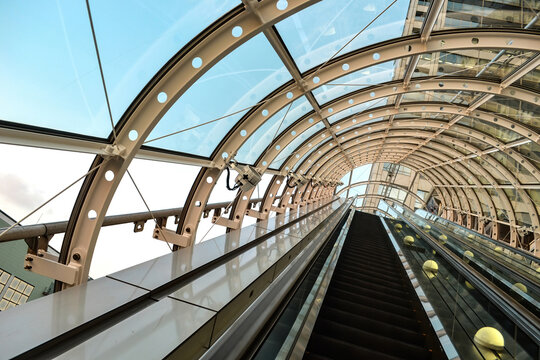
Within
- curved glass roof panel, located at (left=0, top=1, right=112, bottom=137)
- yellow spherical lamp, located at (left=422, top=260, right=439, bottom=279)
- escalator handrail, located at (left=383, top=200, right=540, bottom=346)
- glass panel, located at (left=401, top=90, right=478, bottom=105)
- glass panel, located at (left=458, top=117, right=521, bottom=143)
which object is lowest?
yellow spherical lamp, located at (left=422, top=260, right=439, bottom=279)

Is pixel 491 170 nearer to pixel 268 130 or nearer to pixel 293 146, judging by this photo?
pixel 293 146

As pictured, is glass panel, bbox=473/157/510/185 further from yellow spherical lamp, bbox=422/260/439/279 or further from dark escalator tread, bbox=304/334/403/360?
dark escalator tread, bbox=304/334/403/360

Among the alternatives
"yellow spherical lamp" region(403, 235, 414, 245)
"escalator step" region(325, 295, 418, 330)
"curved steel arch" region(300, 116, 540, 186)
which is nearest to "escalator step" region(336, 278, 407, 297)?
"escalator step" region(325, 295, 418, 330)

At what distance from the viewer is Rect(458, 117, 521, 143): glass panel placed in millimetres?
16111

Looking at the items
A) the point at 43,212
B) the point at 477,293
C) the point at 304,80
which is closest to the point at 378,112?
the point at 304,80

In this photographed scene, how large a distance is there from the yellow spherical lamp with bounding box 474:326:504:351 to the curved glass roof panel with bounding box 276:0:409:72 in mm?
6278

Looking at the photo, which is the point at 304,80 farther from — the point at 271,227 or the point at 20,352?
the point at 20,352

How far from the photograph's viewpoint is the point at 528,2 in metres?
8.20

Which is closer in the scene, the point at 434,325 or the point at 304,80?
the point at 434,325

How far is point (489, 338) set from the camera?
3234mm

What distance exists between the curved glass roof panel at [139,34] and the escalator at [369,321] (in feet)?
15.2

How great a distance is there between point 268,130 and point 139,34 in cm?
703

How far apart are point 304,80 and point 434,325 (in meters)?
7.08

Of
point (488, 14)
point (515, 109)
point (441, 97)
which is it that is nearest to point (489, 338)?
point (488, 14)
